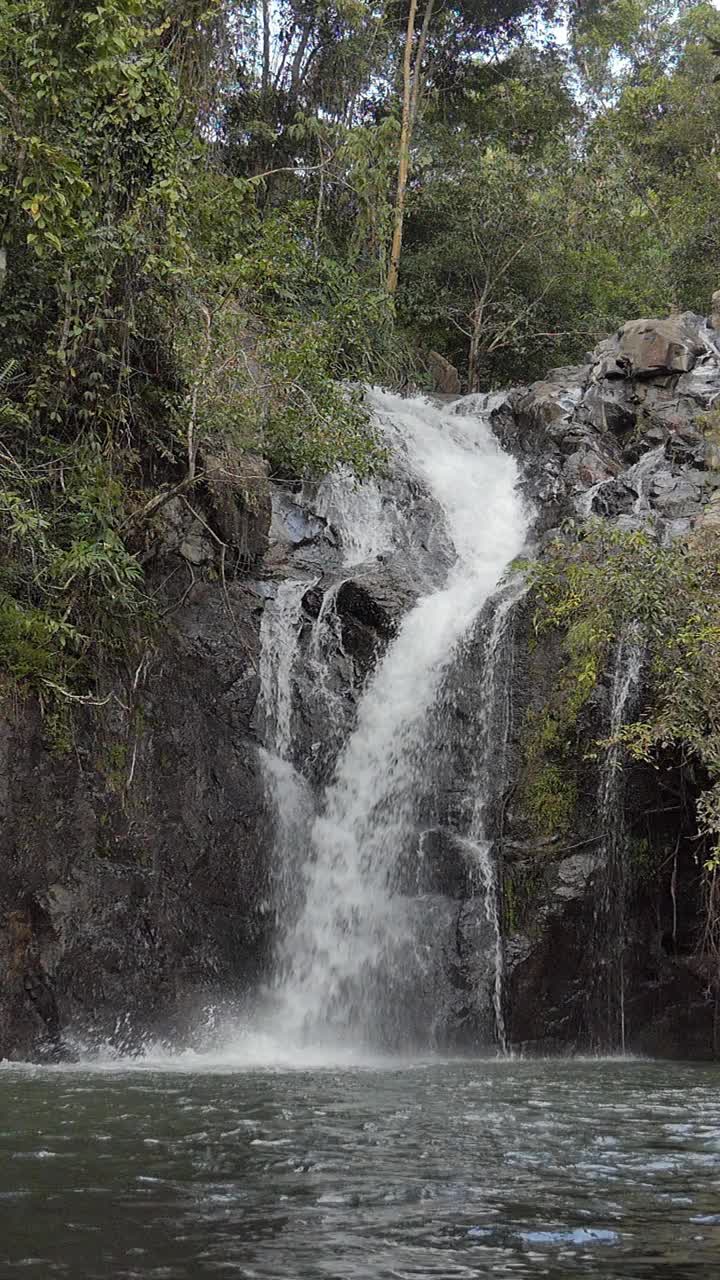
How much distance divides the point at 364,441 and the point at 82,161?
475cm

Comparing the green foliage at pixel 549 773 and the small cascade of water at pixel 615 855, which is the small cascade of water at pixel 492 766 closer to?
the green foliage at pixel 549 773

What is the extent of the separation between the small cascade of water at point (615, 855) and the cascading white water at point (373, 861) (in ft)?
6.60

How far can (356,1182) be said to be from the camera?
5434mm

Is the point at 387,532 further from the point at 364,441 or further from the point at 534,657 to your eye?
the point at 534,657

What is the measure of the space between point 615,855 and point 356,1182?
26.7 feet

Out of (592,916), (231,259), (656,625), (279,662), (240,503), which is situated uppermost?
(231,259)

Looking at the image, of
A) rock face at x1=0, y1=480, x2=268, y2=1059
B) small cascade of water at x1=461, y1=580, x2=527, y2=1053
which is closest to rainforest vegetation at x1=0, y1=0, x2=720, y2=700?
rock face at x1=0, y1=480, x2=268, y2=1059

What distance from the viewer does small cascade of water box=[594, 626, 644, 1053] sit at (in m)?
12.8

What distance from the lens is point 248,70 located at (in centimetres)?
2434

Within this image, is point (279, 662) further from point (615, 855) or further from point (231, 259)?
point (231, 259)

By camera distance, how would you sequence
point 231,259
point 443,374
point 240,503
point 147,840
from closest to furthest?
point 147,840, point 231,259, point 240,503, point 443,374

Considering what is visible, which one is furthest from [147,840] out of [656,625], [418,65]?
[418,65]

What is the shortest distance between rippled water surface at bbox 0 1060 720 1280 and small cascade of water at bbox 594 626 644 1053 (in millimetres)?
3833

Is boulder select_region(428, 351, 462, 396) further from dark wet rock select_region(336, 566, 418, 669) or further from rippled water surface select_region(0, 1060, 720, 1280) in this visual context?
rippled water surface select_region(0, 1060, 720, 1280)
